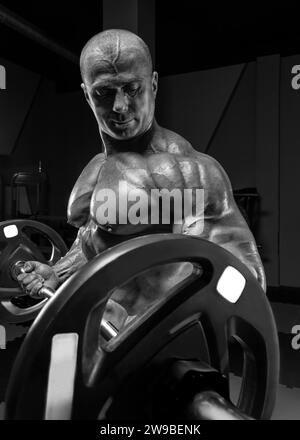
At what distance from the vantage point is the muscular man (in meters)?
0.52

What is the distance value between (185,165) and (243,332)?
267mm

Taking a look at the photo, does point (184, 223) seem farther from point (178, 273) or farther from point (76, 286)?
point (76, 286)

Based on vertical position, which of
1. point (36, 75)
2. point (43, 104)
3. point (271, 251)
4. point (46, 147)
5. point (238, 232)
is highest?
point (36, 75)

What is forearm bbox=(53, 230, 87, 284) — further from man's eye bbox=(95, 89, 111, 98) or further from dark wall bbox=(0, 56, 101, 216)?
dark wall bbox=(0, 56, 101, 216)

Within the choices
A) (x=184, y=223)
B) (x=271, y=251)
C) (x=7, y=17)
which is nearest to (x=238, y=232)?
(x=184, y=223)

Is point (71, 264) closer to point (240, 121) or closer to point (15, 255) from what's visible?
point (15, 255)

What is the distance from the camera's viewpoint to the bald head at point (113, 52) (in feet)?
1.68

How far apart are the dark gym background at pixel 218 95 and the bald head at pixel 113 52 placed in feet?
8.62

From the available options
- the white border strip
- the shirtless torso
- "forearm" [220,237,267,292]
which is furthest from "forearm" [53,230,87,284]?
the white border strip

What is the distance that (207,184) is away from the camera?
547 millimetres

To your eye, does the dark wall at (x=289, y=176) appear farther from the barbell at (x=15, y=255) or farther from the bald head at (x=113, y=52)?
the bald head at (x=113, y=52)

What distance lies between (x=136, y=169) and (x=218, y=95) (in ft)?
11.9

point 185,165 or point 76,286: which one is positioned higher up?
point 185,165

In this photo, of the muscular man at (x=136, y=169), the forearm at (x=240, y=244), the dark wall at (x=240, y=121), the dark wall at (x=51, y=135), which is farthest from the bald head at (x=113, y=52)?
the dark wall at (x=51, y=135)
